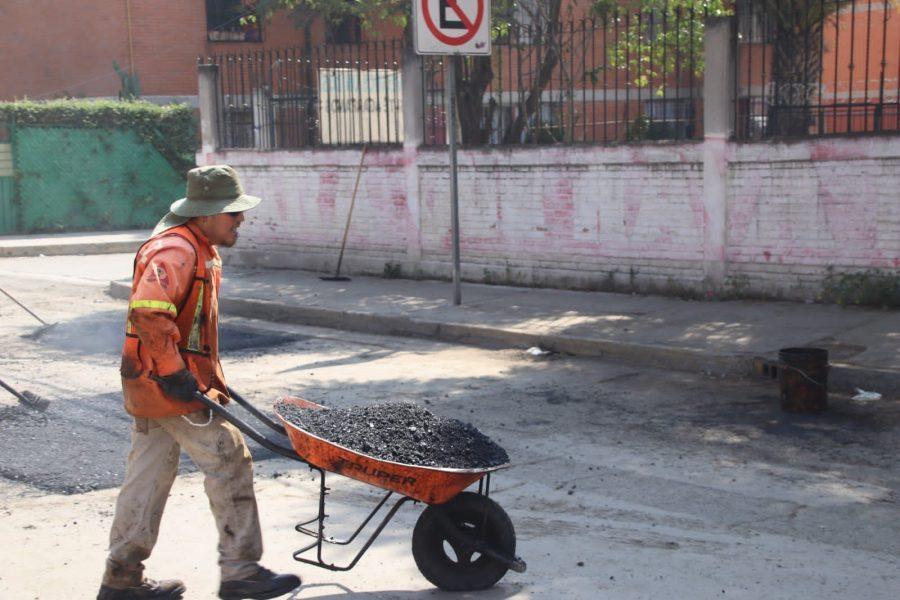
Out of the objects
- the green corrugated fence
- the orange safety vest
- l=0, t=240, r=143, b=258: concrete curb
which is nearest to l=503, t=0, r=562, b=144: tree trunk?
l=0, t=240, r=143, b=258: concrete curb

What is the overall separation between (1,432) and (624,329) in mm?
5750

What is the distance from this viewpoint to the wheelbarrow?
4418 millimetres

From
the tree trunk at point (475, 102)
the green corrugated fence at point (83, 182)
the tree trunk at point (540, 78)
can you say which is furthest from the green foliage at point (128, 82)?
the tree trunk at point (540, 78)

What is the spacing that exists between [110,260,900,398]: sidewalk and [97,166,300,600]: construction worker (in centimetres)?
571

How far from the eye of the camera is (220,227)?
4.71 meters

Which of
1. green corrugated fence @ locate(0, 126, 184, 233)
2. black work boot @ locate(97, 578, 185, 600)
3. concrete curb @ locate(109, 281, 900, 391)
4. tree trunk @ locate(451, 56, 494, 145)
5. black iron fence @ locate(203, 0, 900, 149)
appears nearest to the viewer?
black work boot @ locate(97, 578, 185, 600)

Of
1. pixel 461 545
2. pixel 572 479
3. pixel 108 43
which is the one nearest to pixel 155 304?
pixel 461 545

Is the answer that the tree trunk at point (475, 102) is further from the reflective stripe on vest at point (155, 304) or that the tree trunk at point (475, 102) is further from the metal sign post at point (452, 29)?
the reflective stripe on vest at point (155, 304)

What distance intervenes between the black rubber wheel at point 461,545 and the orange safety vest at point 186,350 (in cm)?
106

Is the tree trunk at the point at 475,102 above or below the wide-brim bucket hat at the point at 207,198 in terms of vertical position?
above

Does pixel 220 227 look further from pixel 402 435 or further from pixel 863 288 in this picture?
pixel 863 288

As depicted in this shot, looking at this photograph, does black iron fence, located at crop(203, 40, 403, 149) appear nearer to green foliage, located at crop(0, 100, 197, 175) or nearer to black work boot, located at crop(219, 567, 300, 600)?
green foliage, located at crop(0, 100, 197, 175)

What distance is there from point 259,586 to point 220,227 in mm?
1474

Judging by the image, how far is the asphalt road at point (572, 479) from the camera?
16.3ft
